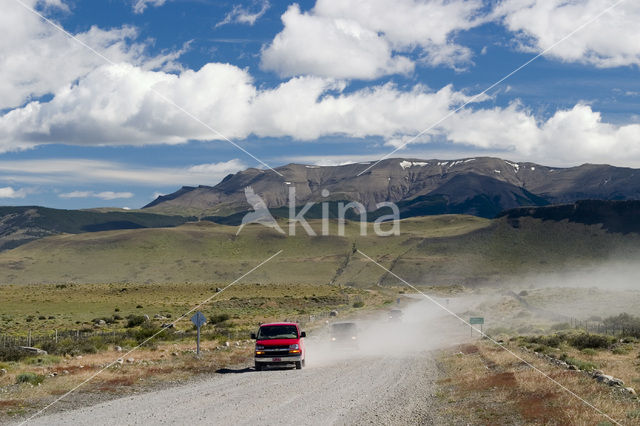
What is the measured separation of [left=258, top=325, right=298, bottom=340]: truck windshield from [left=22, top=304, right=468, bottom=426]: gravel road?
1.52 meters

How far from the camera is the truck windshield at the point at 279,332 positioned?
28953mm

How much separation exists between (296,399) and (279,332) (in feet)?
32.4

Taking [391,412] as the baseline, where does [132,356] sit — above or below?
below

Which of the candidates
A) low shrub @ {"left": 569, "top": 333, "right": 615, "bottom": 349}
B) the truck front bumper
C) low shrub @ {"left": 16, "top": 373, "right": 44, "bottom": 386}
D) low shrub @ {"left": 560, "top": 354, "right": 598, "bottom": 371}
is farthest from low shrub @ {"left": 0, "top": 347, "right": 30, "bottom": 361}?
low shrub @ {"left": 569, "top": 333, "right": 615, "bottom": 349}

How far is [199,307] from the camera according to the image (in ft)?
276

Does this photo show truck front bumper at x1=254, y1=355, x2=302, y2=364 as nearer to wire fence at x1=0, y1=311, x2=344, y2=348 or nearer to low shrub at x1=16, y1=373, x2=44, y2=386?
low shrub at x1=16, y1=373, x2=44, y2=386

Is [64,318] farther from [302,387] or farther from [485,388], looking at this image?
[485,388]

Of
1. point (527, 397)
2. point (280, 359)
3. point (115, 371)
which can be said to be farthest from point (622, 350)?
point (115, 371)

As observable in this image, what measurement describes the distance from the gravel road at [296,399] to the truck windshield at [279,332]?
152 cm

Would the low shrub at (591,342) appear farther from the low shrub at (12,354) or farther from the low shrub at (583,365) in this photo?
the low shrub at (12,354)

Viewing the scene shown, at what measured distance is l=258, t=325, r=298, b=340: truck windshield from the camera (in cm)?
2895

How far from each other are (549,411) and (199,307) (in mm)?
72248

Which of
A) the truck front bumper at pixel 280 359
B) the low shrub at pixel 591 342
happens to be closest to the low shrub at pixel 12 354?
the truck front bumper at pixel 280 359

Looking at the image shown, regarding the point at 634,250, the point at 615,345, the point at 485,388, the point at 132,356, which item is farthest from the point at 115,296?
the point at 634,250
